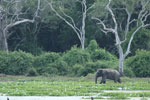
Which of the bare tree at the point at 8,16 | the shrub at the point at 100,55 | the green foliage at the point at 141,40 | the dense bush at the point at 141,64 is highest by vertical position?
the bare tree at the point at 8,16

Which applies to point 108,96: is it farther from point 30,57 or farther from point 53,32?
point 53,32

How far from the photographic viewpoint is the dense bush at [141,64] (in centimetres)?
4116

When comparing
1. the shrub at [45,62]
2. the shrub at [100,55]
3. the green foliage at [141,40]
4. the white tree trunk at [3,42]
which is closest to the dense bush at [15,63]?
the shrub at [45,62]

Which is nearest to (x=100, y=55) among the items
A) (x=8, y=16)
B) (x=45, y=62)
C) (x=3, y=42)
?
(x=45, y=62)

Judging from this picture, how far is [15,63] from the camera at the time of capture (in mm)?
44438

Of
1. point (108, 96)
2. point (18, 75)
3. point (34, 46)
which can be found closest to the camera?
point (108, 96)

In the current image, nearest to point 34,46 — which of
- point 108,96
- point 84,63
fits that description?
point 84,63

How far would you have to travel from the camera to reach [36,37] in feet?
209

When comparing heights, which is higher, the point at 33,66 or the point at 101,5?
the point at 101,5

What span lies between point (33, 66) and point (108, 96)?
23.2 meters

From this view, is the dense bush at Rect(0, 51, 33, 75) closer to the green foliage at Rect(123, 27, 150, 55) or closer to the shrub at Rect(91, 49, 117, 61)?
the shrub at Rect(91, 49, 117, 61)

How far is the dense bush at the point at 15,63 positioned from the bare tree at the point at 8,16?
8161 millimetres

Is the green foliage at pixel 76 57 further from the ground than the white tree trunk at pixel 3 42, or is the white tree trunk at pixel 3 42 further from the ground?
the white tree trunk at pixel 3 42

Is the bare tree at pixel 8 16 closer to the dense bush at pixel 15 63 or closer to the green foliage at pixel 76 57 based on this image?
the dense bush at pixel 15 63
